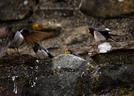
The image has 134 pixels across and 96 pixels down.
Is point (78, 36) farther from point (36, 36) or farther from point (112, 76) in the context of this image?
point (112, 76)

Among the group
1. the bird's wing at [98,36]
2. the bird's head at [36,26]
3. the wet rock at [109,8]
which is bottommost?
the bird's head at [36,26]

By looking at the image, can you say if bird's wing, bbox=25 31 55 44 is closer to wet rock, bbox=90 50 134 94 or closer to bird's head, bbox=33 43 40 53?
bird's head, bbox=33 43 40 53

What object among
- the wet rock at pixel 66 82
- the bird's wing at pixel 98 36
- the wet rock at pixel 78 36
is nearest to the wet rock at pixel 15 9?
the wet rock at pixel 78 36

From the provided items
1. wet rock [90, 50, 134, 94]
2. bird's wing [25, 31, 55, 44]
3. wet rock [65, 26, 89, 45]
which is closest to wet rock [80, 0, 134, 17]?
wet rock [65, 26, 89, 45]

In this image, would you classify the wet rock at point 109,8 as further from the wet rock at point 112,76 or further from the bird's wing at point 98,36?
the wet rock at point 112,76

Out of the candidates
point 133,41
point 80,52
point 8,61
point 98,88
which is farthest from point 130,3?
point 8,61

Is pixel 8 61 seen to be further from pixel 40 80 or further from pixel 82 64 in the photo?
pixel 82 64
